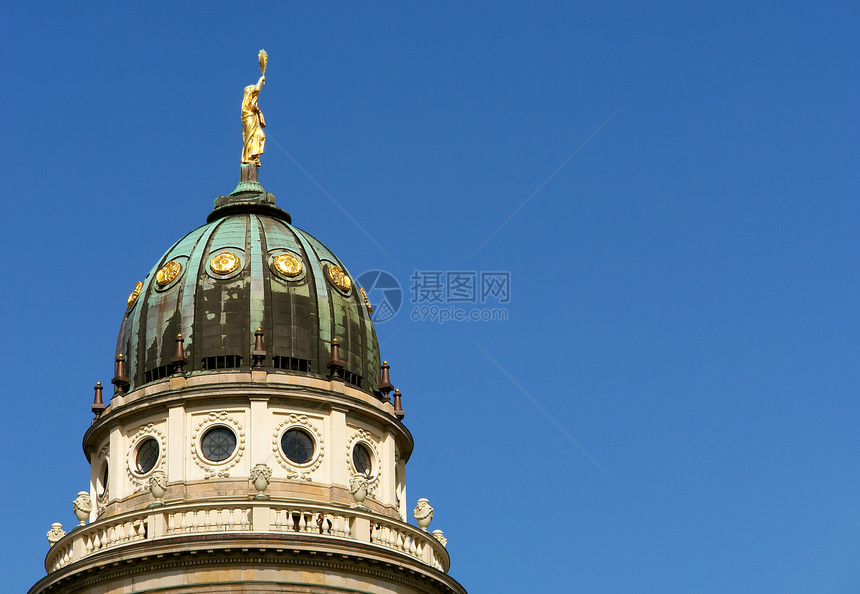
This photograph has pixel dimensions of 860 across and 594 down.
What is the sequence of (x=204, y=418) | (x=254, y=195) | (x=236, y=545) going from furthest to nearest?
(x=254, y=195)
(x=204, y=418)
(x=236, y=545)

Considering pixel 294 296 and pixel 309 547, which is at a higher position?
pixel 294 296

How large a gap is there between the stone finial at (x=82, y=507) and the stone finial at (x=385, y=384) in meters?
13.8

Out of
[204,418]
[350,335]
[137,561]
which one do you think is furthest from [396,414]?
[137,561]

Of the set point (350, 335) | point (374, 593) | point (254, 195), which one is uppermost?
point (254, 195)

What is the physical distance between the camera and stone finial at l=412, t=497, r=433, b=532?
79.6 m

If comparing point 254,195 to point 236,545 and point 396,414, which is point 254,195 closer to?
point 396,414

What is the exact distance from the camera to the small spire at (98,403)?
3231 inches

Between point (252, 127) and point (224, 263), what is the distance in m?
9.20

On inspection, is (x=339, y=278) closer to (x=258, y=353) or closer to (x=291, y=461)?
(x=258, y=353)

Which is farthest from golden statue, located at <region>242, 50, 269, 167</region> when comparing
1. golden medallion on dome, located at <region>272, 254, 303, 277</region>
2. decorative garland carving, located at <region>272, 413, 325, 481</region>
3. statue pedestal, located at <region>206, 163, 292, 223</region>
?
decorative garland carving, located at <region>272, 413, 325, 481</region>

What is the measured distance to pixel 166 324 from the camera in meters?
81.3

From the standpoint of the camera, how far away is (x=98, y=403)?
3238 inches

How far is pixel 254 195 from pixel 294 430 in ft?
44.5

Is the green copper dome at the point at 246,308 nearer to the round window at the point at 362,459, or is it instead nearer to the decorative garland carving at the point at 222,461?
the decorative garland carving at the point at 222,461
